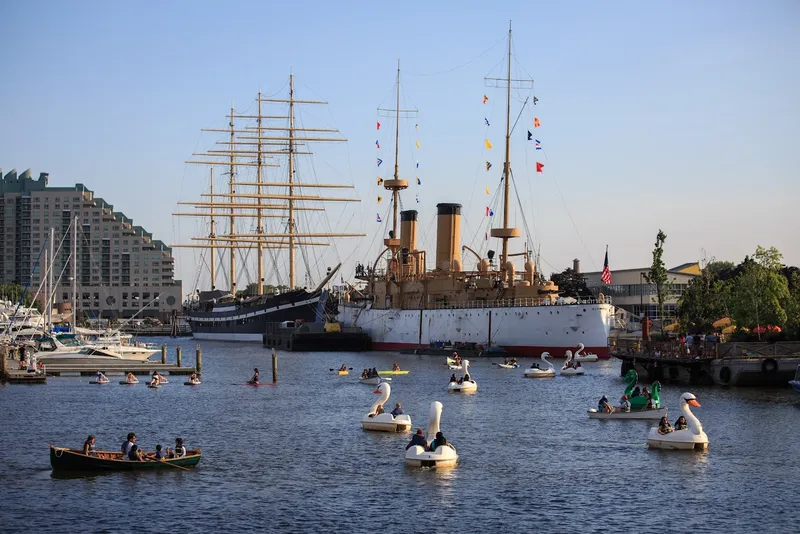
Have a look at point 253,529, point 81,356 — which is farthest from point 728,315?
point 253,529

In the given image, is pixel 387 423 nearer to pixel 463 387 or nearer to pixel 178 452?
pixel 178 452

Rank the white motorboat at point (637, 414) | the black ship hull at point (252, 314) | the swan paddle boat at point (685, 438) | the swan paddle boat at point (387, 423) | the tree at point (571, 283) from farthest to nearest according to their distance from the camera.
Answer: the tree at point (571, 283), the black ship hull at point (252, 314), the white motorboat at point (637, 414), the swan paddle boat at point (387, 423), the swan paddle boat at point (685, 438)

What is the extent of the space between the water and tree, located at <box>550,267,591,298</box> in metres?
96.2

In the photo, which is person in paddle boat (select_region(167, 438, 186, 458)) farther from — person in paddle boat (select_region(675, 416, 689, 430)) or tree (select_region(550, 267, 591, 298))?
tree (select_region(550, 267, 591, 298))

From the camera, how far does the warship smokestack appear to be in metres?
124

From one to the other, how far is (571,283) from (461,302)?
5020 cm

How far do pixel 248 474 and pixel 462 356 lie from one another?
221ft

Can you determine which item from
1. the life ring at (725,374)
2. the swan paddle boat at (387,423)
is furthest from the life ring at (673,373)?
the swan paddle boat at (387,423)

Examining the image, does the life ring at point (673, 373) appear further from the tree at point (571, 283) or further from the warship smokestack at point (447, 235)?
the tree at point (571, 283)

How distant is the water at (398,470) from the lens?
3130cm

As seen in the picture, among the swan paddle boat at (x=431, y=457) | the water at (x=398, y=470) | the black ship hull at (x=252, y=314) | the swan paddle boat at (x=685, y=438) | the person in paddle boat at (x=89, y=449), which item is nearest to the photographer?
the water at (x=398, y=470)

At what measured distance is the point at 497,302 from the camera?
111 meters

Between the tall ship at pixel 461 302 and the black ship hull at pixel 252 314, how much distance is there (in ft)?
25.2

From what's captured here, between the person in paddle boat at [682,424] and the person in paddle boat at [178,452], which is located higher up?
the person in paddle boat at [682,424]
